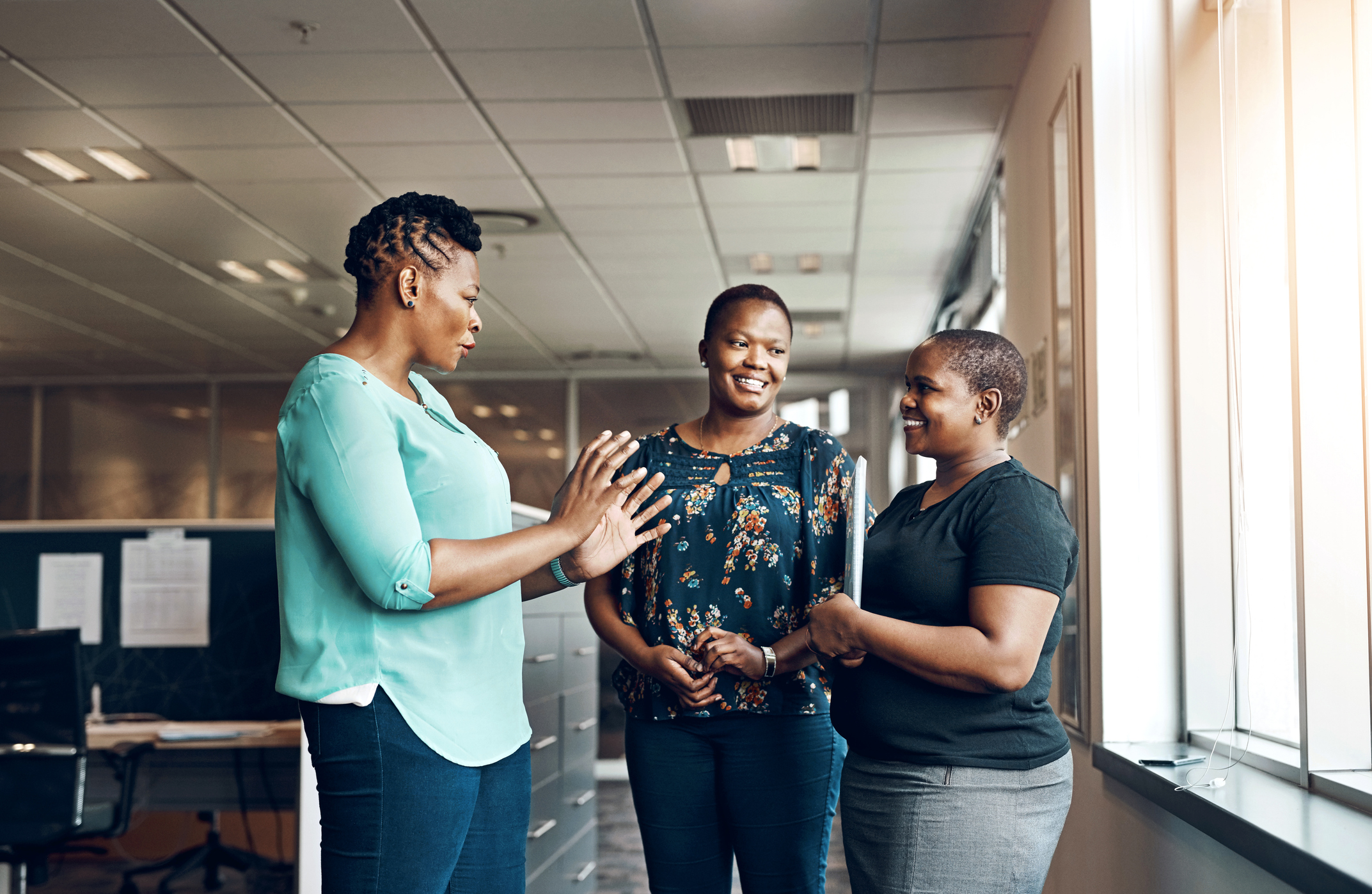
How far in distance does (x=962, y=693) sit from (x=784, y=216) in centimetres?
400

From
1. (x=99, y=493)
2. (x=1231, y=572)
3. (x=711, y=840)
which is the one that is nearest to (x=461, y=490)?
(x=711, y=840)

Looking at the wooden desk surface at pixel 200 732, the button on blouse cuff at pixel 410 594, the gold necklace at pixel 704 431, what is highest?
the gold necklace at pixel 704 431

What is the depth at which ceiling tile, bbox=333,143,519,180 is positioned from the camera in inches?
172

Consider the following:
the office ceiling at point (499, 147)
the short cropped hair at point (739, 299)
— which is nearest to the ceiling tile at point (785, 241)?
the office ceiling at point (499, 147)

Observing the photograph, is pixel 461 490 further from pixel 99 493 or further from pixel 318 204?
pixel 99 493

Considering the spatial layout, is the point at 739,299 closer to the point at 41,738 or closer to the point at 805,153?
the point at 805,153

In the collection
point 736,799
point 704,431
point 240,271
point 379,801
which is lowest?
point 736,799

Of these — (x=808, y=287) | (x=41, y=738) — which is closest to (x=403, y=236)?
(x=41, y=738)

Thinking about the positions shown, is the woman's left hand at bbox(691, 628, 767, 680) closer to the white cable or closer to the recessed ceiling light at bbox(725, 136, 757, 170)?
the white cable

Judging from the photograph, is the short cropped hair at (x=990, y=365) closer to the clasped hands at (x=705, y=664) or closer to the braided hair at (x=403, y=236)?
the clasped hands at (x=705, y=664)

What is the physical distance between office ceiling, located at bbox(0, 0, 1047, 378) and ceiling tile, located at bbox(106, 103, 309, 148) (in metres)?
0.01

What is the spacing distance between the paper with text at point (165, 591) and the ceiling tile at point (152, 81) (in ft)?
4.94

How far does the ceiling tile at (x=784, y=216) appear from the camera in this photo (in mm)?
5094

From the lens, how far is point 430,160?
14.8ft
